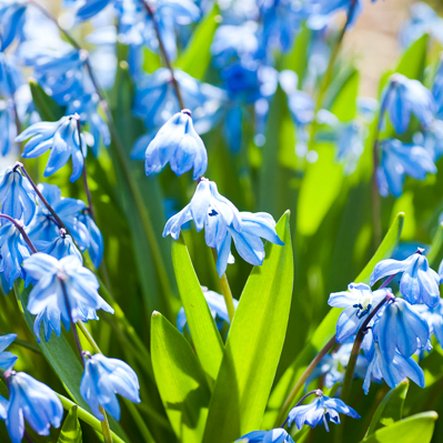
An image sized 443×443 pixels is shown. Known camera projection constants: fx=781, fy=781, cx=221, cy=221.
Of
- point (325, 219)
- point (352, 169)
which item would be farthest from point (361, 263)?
point (352, 169)

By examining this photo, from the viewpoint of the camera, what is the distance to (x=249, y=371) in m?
1.18

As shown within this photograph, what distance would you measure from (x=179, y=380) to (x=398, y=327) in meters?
0.39

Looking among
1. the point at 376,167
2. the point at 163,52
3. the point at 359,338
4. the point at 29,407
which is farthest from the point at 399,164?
the point at 29,407

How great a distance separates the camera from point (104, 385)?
889mm

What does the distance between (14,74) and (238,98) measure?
1.67 feet

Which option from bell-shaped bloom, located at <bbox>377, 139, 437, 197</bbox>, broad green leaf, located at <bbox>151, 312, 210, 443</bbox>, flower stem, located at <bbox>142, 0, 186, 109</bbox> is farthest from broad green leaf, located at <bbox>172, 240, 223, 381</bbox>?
bell-shaped bloom, located at <bbox>377, 139, 437, 197</bbox>

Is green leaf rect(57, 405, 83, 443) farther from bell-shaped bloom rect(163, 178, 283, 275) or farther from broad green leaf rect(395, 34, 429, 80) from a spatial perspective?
broad green leaf rect(395, 34, 429, 80)

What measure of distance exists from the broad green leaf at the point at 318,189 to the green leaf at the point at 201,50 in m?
0.35

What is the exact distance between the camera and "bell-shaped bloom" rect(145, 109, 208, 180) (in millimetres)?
1040

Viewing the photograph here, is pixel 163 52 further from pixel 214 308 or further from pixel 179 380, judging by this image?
pixel 179 380

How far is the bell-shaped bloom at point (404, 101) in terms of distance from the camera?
4.96ft

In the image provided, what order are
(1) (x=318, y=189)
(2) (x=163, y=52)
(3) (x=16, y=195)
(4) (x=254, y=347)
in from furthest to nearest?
(1) (x=318, y=189) < (2) (x=163, y=52) < (4) (x=254, y=347) < (3) (x=16, y=195)

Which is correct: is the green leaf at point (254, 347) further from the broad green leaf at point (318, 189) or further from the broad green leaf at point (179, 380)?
the broad green leaf at point (318, 189)

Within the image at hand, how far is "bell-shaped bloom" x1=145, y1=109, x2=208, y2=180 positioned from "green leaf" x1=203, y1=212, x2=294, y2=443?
16cm
